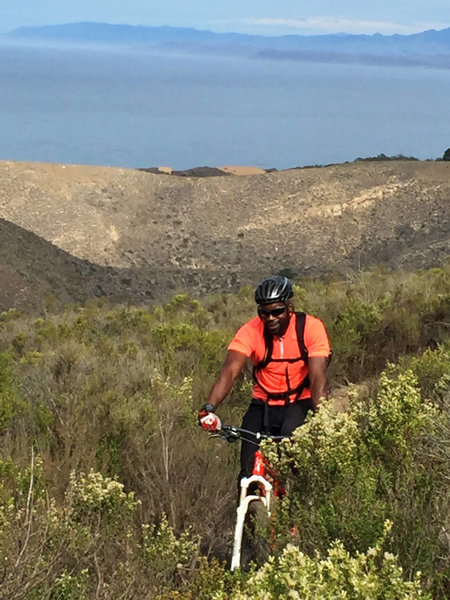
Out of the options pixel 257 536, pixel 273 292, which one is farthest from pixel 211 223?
pixel 257 536

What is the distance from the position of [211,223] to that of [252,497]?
135 feet

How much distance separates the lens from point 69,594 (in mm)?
4109

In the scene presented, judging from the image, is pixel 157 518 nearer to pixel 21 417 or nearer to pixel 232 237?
pixel 21 417

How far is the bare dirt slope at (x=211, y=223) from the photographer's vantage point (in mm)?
37938

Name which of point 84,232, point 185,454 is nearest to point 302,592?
point 185,454

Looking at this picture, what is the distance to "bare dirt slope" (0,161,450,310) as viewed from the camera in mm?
37938

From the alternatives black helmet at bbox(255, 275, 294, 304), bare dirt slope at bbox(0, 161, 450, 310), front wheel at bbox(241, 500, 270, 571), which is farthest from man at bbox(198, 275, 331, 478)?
bare dirt slope at bbox(0, 161, 450, 310)

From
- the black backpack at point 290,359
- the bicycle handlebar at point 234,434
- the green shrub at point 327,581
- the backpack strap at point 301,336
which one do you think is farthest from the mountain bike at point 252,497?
the green shrub at point 327,581

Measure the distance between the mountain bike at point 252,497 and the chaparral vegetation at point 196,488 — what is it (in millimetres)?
139

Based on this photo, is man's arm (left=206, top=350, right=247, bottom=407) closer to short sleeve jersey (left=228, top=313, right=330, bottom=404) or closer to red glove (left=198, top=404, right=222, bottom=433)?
short sleeve jersey (left=228, top=313, right=330, bottom=404)

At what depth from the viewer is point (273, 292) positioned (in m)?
5.40

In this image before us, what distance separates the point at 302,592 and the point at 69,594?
1.51 metres

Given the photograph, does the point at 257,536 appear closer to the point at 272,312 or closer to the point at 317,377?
the point at 317,377

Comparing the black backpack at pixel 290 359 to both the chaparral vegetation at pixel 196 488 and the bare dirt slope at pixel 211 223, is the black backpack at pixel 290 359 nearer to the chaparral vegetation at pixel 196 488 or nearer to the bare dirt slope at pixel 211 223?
the chaparral vegetation at pixel 196 488
